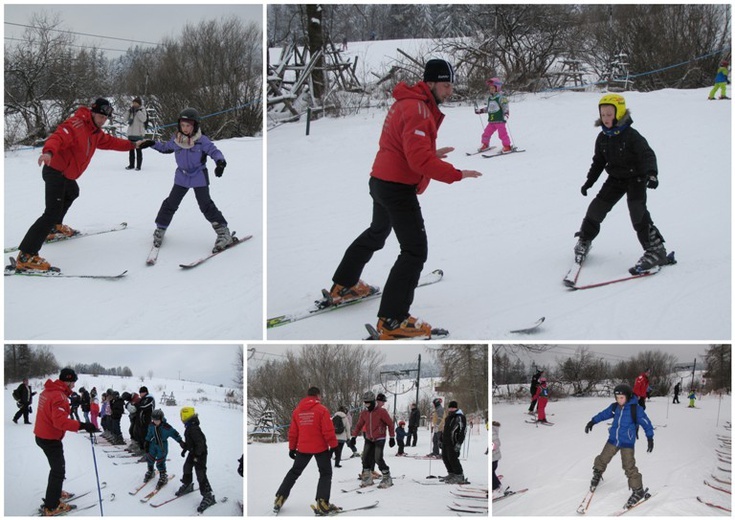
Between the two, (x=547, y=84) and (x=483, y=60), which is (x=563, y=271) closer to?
(x=483, y=60)

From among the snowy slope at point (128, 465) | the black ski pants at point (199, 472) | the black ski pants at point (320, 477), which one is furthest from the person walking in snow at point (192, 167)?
the black ski pants at point (320, 477)

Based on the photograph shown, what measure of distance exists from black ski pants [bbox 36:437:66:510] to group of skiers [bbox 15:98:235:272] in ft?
4.86

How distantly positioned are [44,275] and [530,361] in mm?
3910

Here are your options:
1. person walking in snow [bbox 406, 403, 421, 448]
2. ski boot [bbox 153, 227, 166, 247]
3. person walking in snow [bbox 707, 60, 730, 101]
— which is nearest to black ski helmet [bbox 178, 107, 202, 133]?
ski boot [bbox 153, 227, 166, 247]

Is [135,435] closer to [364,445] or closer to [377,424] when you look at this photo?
[364,445]

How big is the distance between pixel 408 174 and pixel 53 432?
291 cm

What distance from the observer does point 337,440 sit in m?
4.88

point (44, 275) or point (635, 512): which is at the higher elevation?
point (44, 275)

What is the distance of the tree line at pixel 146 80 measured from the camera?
9.25 m

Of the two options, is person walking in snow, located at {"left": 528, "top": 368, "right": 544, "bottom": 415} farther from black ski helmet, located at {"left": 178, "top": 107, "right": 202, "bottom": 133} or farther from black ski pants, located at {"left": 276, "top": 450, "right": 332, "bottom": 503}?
black ski helmet, located at {"left": 178, "top": 107, "right": 202, "bottom": 133}

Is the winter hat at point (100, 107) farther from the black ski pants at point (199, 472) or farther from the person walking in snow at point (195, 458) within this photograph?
the black ski pants at point (199, 472)

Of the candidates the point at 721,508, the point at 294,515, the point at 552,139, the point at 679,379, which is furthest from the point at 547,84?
the point at 294,515

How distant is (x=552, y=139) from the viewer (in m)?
9.30

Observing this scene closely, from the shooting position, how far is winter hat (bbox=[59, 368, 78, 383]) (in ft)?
13.9
